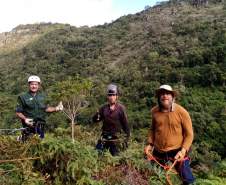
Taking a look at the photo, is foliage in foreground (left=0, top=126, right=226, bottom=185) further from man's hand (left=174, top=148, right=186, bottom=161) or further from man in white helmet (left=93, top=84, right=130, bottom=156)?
man in white helmet (left=93, top=84, right=130, bottom=156)

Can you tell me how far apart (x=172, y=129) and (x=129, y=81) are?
237ft

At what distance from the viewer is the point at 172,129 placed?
5258mm

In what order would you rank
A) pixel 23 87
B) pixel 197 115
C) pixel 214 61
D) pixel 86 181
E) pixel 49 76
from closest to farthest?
pixel 86 181 → pixel 197 115 → pixel 214 61 → pixel 23 87 → pixel 49 76

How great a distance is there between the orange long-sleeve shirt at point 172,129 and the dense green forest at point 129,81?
0.45 meters

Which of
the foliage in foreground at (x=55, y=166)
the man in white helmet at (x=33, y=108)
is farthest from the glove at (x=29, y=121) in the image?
the foliage in foreground at (x=55, y=166)

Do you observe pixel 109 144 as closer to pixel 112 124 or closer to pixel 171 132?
pixel 112 124

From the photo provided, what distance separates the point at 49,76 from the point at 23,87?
28.5 feet

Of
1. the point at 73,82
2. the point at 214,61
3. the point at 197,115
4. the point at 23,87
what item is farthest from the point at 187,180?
the point at 23,87

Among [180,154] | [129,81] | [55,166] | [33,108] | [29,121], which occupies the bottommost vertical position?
[129,81]

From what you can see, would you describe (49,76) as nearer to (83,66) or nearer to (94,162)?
(83,66)

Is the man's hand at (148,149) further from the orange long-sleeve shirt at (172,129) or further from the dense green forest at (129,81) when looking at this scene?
the dense green forest at (129,81)

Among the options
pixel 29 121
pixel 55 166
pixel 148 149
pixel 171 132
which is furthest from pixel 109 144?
pixel 55 166

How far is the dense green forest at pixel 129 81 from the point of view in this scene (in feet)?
16.5

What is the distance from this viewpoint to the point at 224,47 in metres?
76.8
